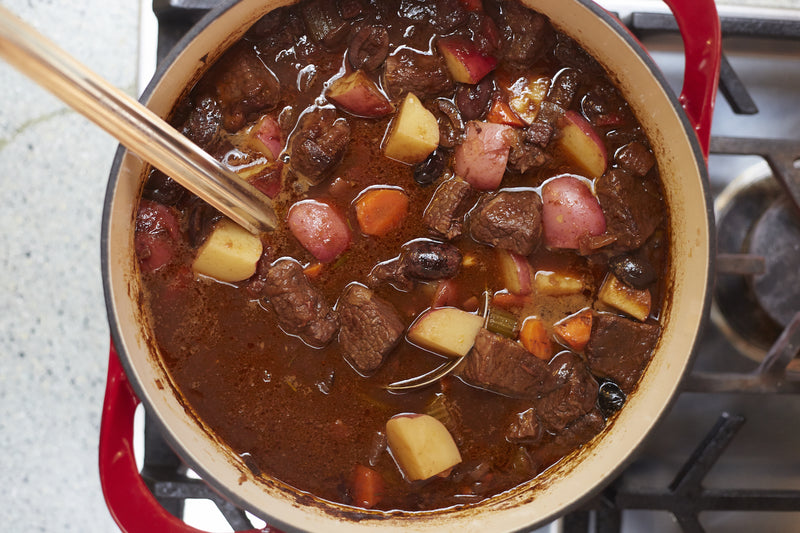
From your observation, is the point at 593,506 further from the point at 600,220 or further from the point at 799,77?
the point at 799,77

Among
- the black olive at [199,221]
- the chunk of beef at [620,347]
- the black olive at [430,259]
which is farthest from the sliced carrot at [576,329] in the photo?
the black olive at [199,221]

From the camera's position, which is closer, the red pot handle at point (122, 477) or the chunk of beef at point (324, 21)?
the red pot handle at point (122, 477)

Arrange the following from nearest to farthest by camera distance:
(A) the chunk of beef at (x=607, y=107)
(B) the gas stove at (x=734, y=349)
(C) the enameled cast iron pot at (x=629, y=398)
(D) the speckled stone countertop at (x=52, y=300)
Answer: (C) the enameled cast iron pot at (x=629, y=398), (A) the chunk of beef at (x=607, y=107), (B) the gas stove at (x=734, y=349), (D) the speckled stone countertop at (x=52, y=300)

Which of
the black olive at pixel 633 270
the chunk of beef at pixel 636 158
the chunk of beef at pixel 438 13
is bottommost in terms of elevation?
the black olive at pixel 633 270

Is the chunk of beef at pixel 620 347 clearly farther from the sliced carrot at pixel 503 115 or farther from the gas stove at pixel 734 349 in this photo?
the sliced carrot at pixel 503 115

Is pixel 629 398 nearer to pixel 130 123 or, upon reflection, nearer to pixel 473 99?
pixel 473 99

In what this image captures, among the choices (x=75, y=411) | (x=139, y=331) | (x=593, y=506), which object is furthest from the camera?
(x=75, y=411)

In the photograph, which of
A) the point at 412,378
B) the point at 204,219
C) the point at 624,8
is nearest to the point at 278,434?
the point at 412,378

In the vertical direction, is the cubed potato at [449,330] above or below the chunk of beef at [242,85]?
below
